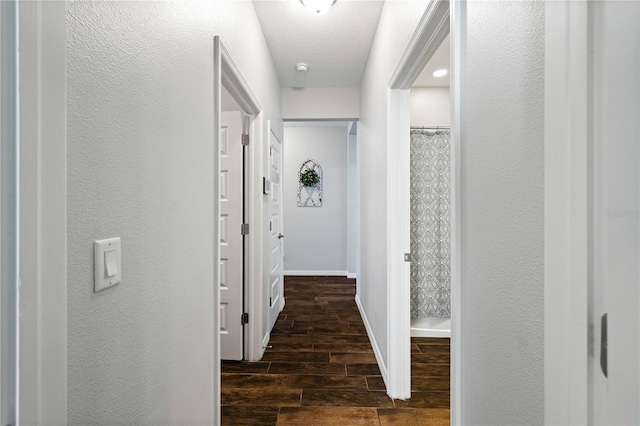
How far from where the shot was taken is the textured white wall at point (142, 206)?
73 cm

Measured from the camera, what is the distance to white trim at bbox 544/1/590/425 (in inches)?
21.2

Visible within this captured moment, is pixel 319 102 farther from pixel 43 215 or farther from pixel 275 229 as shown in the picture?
pixel 43 215

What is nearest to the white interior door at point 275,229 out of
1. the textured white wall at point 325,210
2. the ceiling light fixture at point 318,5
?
the ceiling light fixture at point 318,5

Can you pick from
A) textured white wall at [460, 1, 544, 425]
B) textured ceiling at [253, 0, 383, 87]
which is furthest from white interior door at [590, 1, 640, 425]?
textured ceiling at [253, 0, 383, 87]

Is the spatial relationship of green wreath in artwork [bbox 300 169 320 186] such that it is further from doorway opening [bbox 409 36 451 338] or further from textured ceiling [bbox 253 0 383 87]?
doorway opening [bbox 409 36 451 338]

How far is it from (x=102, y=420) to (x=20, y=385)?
363 mm

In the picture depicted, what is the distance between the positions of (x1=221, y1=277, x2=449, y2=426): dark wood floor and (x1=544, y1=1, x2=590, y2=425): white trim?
5.20 ft

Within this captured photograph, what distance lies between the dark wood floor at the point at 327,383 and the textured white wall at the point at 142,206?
62cm

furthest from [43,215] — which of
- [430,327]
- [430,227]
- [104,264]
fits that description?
[430,327]

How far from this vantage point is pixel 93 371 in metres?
0.77

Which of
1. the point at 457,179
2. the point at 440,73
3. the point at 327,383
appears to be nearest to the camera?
the point at 457,179

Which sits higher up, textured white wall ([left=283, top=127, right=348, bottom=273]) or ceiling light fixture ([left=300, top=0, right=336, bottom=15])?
ceiling light fixture ([left=300, top=0, right=336, bottom=15])

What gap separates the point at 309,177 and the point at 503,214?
5250mm

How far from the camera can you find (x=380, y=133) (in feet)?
8.43
